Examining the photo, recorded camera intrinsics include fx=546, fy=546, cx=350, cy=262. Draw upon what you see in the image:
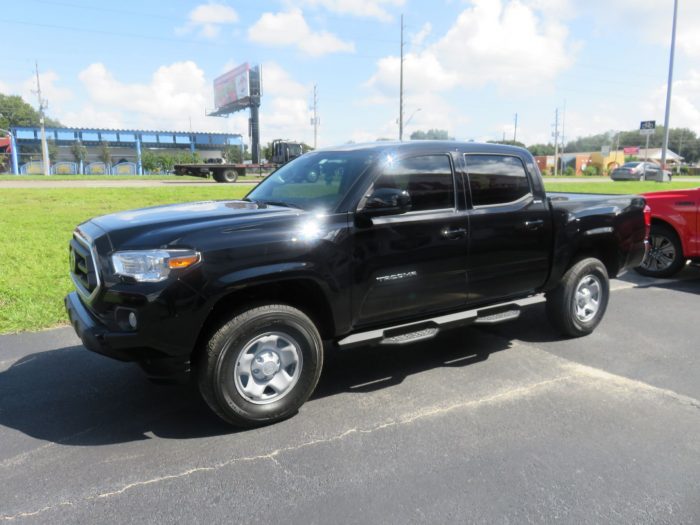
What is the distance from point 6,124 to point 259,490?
122 m

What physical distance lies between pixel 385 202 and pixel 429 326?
105cm

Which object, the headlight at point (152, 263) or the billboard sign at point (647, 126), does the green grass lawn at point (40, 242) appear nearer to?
the headlight at point (152, 263)

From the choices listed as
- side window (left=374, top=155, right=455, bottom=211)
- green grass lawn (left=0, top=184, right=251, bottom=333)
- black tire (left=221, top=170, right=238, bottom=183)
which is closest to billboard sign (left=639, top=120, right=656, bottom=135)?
black tire (left=221, top=170, right=238, bottom=183)

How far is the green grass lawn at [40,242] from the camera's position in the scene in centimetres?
600

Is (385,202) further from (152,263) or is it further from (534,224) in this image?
(534,224)

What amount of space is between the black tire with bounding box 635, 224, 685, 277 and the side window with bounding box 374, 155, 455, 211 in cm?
546

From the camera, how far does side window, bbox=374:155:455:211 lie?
414 centimetres

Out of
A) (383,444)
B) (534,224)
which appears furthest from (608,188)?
(383,444)

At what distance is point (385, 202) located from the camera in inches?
152

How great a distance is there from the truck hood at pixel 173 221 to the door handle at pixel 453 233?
117 cm

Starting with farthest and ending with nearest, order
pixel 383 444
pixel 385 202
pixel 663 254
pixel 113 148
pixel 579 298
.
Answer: pixel 113 148, pixel 663 254, pixel 579 298, pixel 385 202, pixel 383 444

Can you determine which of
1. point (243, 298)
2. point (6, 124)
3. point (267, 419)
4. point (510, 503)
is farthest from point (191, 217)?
point (6, 124)

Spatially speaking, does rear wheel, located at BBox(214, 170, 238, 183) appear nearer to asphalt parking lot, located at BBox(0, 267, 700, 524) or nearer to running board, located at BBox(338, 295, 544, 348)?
asphalt parking lot, located at BBox(0, 267, 700, 524)

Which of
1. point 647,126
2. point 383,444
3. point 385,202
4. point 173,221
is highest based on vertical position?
point 647,126
